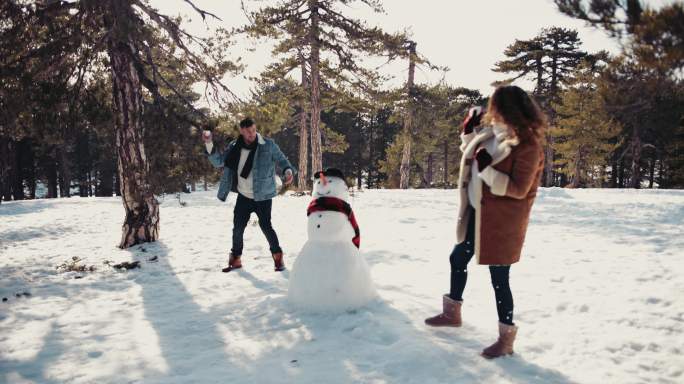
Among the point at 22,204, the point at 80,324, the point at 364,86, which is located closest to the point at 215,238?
the point at 80,324

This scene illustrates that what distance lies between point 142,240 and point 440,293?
523 cm

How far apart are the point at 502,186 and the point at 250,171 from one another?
132 inches

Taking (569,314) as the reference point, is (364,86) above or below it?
above

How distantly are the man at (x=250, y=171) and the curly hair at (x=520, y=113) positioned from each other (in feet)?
9.48

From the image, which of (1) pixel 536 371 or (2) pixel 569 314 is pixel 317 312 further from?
(2) pixel 569 314

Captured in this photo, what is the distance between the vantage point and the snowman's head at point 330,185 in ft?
12.1

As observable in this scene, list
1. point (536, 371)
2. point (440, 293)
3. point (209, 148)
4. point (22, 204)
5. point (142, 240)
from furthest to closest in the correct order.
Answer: point (22, 204), point (142, 240), point (209, 148), point (440, 293), point (536, 371)

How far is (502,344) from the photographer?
2842mm

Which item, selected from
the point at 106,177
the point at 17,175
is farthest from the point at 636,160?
the point at 106,177

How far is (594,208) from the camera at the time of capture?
1098 centimetres

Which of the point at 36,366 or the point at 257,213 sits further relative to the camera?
the point at 257,213

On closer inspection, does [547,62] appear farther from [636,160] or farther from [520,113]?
[520,113]

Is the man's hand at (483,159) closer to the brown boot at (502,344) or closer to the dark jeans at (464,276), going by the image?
the dark jeans at (464,276)

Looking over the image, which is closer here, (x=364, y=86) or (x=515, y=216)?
(x=515, y=216)
